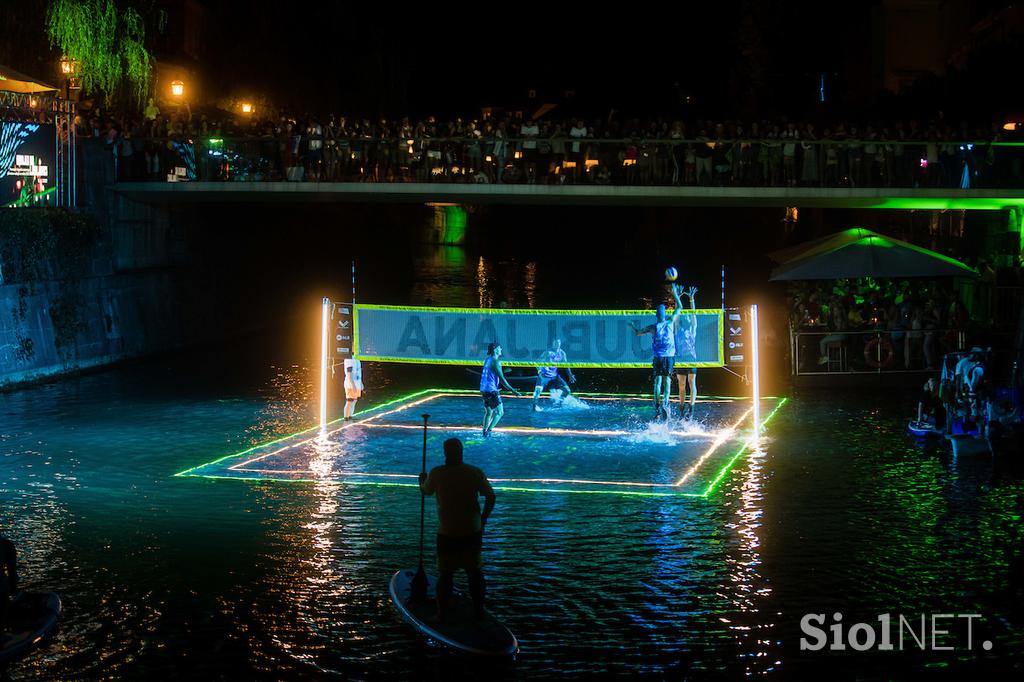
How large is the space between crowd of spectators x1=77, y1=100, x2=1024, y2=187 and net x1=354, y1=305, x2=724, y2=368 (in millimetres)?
10896

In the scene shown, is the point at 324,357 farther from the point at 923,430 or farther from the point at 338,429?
the point at 923,430

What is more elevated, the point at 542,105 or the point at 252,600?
the point at 542,105

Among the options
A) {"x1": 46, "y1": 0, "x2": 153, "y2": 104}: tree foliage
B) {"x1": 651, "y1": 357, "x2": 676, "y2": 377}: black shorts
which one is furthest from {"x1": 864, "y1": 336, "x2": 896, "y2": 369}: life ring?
{"x1": 46, "y1": 0, "x2": 153, "y2": 104}: tree foliage

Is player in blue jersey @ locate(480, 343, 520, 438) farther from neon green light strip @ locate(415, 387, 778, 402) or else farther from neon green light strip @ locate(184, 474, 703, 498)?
neon green light strip @ locate(415, 387, 778, 402)

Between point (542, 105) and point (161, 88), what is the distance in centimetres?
10406

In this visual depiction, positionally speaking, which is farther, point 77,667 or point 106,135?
point 106,135

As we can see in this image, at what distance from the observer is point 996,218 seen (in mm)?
36812

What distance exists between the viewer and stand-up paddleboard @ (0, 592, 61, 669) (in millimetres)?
10227

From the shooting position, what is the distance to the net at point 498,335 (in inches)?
875

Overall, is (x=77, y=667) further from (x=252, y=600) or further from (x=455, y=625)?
(x=455, y=625)

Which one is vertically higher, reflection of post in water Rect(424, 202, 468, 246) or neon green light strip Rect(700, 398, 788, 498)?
reflection of post in water Rect(424, 202, 468, 246)

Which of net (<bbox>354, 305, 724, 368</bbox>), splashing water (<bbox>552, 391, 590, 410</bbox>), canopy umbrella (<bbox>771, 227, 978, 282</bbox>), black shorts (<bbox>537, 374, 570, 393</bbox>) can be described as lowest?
splashing water (<bbox>552, 391, 590, 410</bbox>)

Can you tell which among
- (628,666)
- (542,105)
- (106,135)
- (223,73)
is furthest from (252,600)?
(542,105)

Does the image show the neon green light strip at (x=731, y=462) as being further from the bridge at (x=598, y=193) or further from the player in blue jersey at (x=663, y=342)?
the bridge at (x=598, y=193)
